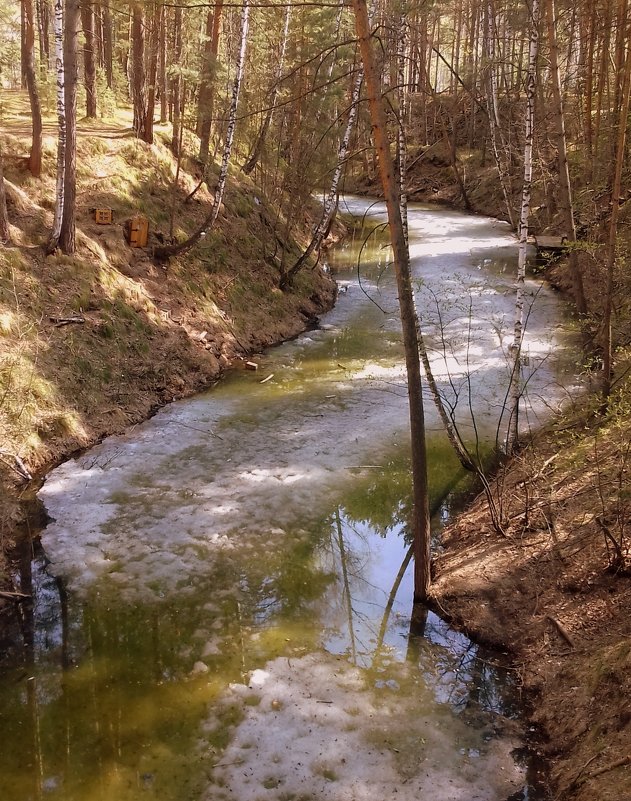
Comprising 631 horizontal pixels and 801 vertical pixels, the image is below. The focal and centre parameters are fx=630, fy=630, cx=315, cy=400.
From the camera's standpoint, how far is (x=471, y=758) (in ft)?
17.2

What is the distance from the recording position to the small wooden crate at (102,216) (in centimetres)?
1451

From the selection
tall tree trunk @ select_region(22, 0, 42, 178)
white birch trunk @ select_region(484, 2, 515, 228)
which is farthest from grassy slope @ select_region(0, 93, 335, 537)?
white birch trunk @ select_region(484, 2, 515, 228)

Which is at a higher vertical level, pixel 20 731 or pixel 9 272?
pixel 9 272

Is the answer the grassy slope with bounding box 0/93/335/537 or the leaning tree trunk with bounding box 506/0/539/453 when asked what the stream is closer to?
the leaning tree trunk with bounding box 506/0/539/453

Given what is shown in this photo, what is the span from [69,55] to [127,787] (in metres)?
11.8

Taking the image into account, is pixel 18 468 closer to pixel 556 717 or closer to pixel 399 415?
pixel 399 415

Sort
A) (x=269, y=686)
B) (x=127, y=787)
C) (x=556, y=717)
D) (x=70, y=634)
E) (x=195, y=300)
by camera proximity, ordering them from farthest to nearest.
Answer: (x=195, y=300)
(x=70, y=634)
(x=269, y=686)
(x=556, y=717)
(x=127, y=787)

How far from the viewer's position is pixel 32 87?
12906 mm

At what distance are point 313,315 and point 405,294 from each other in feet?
41.8

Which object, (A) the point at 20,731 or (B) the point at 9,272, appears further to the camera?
(B) the point at 9,272

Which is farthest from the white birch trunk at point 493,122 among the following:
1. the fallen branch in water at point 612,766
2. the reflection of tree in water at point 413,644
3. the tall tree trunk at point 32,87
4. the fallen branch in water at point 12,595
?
the tall tree trunk at point 32,87

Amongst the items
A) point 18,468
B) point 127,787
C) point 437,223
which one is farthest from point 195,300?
point 437,223

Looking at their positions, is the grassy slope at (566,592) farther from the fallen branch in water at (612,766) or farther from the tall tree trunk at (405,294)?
the tall tree trunk at (405,294)

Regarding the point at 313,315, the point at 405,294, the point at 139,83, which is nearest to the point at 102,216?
the point at 139,83
